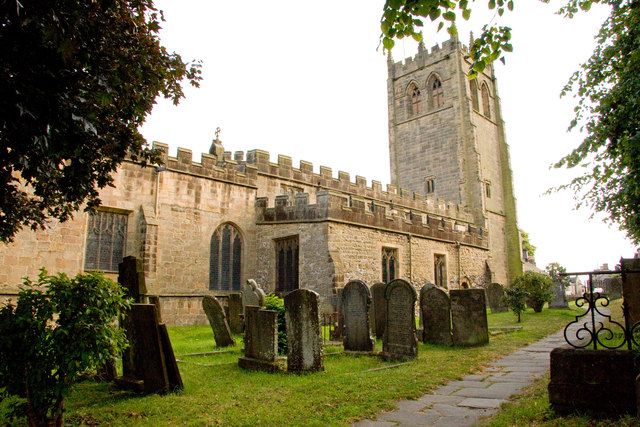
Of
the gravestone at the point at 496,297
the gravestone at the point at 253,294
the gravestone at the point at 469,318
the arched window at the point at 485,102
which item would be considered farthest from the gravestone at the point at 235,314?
→ the arched window at the point at 485,102

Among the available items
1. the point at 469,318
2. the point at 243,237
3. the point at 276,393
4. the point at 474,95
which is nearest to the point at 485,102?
the point at 474,95

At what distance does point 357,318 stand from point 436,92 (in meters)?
26.5

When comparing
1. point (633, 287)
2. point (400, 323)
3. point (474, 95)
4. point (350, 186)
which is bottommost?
point (400, 323)

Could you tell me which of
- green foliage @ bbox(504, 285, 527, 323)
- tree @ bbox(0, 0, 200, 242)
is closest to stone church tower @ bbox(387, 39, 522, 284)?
green foliage @ bbox(504, 285, 527, 323)

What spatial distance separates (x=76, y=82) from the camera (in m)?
4.86

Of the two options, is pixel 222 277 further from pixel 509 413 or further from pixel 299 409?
pixel 509 413

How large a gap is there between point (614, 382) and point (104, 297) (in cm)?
467

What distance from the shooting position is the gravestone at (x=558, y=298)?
59.1ft

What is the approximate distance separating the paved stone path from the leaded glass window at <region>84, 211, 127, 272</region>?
1176cm

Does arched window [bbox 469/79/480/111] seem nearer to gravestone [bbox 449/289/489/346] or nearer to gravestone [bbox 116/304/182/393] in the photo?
gravestone [bbox 449/289/489/346]

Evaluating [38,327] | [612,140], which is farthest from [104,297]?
[612,140]

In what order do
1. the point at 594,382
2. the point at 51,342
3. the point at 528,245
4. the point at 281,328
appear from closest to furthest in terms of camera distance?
the point at 594,382
the point at 51,342
the point at 281,328
the point at 528,245

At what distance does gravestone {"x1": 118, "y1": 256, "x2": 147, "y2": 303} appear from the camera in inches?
254

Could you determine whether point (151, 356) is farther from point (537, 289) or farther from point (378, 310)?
point (537, 289)
